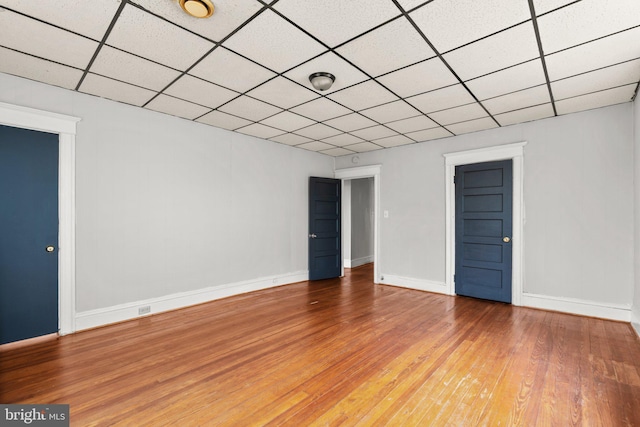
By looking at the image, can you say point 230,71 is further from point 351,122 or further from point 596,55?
point 596,55

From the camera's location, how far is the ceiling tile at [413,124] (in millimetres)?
4360

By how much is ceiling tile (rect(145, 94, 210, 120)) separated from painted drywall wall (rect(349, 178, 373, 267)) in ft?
16.7

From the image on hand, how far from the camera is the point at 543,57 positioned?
268cm

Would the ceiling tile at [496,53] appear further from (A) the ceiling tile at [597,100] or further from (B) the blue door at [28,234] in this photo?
(B) the blue door at [28,234]

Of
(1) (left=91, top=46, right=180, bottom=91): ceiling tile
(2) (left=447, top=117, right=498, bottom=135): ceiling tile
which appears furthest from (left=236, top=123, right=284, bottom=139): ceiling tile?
(2) (left=447, top=117, right=498, bottom=135): ceiling tile

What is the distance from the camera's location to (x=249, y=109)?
13.2 ft

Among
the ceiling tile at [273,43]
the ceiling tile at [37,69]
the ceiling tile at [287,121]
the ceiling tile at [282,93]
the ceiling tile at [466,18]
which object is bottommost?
the ceiling tile at [287,121]

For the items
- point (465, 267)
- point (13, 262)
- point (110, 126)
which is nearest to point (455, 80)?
point (465, 267)

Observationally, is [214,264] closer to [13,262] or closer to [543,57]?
[13,262]

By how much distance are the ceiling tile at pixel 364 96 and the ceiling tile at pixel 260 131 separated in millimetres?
1578

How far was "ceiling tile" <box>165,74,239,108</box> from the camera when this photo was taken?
326 centimetres

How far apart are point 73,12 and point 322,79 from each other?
2.00 m

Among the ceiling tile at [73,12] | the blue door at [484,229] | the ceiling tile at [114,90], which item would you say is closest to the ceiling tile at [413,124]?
the blue door at [484,229]

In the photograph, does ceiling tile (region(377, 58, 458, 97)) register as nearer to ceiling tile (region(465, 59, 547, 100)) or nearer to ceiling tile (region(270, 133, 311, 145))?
ceiling tile (region(465, 59, 547, 100))
